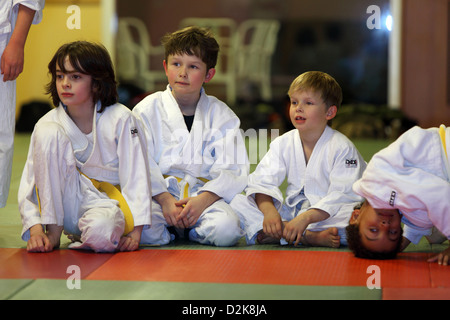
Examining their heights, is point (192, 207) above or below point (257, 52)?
below

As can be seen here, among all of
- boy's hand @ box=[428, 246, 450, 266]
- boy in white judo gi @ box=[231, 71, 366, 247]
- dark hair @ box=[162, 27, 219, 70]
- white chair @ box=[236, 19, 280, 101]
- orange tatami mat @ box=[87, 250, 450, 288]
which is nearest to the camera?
orange tatami mat @ box=[87, 250, 450, 288]

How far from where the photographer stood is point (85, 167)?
2.89m

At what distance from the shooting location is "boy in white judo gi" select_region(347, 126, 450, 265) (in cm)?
245

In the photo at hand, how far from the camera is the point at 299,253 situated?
276 cm

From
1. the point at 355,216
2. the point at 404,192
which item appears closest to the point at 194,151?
the point at 355,216

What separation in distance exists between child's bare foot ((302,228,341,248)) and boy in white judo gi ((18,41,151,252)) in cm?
69

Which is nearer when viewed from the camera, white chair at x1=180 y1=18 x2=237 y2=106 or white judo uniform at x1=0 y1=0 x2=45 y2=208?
white judo uniform at x1=0 y1=0 x2=45 y2=208

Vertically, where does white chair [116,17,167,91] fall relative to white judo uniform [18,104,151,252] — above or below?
above

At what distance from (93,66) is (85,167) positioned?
0.43 meters

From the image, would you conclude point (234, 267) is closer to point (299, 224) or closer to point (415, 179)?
point (299, 224)

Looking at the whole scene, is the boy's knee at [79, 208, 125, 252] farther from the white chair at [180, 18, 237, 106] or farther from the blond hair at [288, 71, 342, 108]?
the white chair at [180, 18, 237, 106]

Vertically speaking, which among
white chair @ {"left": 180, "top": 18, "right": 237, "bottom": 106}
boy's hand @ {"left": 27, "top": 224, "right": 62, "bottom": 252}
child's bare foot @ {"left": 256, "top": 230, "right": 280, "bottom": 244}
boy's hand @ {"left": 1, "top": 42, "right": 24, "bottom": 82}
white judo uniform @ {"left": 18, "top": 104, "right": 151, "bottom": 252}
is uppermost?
white chair @ {"left": 180, "top": 18, "right": 237, "bottom": 106}

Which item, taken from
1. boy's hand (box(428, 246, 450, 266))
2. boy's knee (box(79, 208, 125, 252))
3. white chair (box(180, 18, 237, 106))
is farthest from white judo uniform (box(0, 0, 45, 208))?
white chair (box(180, 18, 237, 106))
